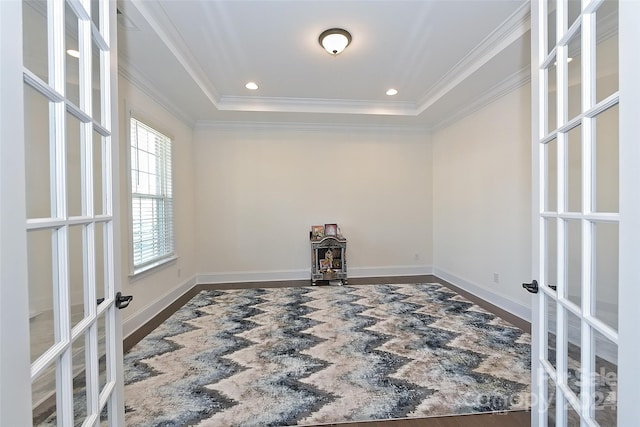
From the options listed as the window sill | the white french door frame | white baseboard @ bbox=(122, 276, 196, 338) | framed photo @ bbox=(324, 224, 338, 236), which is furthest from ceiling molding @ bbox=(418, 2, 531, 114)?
white baseboard @ bbox=(122, 276, 196, 338)

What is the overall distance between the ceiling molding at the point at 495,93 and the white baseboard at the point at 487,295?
91.4 inches

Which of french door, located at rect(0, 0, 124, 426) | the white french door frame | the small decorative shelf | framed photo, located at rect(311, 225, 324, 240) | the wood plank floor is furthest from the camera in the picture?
framed photo, located at rect(311, 225, 324, 240)

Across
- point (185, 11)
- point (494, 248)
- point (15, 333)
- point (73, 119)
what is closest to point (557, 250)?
point (15, 333)

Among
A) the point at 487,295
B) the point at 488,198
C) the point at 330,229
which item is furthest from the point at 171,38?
the point at 487,295

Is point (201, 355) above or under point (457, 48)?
under

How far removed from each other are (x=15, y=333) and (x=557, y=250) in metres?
1.70

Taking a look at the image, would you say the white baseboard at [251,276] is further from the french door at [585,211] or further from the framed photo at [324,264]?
the french door at [585,211]

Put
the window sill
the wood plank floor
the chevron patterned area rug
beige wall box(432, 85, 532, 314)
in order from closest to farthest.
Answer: the wood plank floor, the chevron patterned area rug, the window sill, beige wall box(432, 85, 532, 314)

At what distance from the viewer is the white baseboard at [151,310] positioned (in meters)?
2.61

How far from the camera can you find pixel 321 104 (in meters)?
3.98

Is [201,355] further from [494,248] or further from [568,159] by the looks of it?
[494,248]

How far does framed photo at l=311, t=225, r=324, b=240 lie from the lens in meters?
4.37

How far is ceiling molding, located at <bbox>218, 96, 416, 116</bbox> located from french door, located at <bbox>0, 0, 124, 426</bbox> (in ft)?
9.10

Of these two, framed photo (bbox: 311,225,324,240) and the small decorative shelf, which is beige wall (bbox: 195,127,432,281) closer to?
framed photo (bbox: 311,225,324,240)
